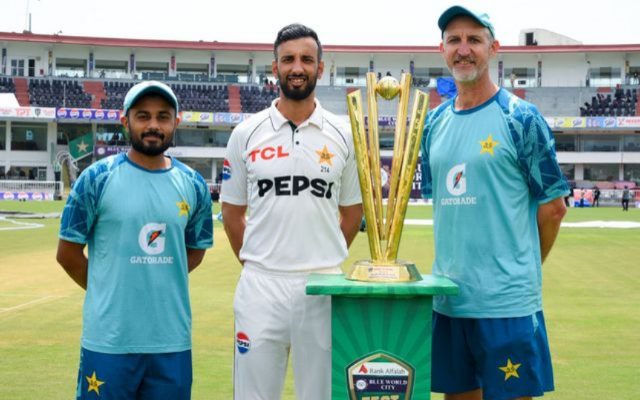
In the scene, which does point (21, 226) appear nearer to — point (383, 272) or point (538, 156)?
Answer: point (383, 272)

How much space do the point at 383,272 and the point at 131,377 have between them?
50.2 inches

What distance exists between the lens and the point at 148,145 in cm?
375

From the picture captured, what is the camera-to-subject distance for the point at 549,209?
3707mm

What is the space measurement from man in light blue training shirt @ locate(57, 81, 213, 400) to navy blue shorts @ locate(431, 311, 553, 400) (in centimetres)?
128

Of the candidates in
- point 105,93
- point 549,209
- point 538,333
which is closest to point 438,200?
point 549,209

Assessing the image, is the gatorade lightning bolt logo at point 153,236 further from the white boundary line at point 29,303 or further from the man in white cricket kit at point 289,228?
the white boundary line at point 29,303

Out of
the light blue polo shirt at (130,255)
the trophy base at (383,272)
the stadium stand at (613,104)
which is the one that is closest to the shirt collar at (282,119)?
the light blue polo shirt at (130,255)

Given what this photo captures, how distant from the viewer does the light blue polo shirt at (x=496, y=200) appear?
3.60 meters

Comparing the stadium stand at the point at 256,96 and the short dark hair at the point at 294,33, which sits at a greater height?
the stadium stand at the point at 256,96

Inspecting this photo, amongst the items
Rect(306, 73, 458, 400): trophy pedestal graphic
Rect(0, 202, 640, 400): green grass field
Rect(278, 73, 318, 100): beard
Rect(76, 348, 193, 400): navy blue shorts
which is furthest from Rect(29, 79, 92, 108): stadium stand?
Rect(306, 73, 458, 400): trophy pedestal graphic

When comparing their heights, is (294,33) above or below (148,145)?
above

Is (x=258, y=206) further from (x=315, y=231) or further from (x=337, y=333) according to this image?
(x=337, y=333)

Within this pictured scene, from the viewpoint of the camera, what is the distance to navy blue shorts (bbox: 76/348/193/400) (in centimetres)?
362

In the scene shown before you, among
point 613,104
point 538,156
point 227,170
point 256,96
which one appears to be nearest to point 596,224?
point 538,156
